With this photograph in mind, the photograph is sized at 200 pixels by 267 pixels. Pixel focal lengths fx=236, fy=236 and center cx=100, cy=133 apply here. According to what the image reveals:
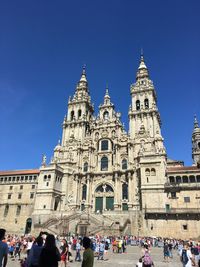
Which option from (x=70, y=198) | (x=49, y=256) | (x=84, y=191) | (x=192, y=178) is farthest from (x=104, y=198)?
(x=49, y=256)

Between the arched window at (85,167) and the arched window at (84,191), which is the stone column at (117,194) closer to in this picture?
the arched window at (84,191)

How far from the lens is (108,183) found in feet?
172

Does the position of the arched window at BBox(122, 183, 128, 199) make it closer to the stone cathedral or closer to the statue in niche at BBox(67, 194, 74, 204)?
the stone cathedral

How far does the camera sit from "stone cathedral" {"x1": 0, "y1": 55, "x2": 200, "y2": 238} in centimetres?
4134

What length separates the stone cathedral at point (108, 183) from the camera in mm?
41344

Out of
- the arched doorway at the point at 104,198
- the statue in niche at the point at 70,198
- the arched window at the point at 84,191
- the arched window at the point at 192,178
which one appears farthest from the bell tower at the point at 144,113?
the statue in niche at the point at 70,198

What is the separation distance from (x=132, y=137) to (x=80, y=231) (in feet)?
78.7

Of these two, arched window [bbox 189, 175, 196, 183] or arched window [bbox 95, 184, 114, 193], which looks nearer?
arched window [bbox 189, 175, 196, 183]

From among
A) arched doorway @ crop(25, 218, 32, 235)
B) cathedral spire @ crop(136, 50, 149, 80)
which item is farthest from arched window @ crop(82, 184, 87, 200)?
cathedral spire @ crop(136, 50, 149, 80)

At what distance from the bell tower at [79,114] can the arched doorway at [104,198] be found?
13529 mm

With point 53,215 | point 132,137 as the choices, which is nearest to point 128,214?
point 53,215

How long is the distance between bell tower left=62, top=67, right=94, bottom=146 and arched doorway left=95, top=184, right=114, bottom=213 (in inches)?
533

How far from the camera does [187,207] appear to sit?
138 ft

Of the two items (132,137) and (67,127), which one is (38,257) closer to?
(132,137)
